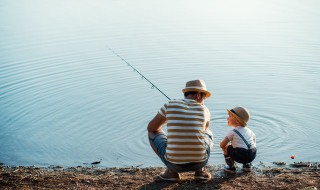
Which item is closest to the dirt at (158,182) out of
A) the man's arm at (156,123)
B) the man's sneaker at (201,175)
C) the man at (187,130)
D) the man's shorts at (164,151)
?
the man's sneaker at (201,175)

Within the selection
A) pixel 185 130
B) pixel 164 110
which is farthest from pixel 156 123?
pixel 185 130

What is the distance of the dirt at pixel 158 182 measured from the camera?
485 centimetres

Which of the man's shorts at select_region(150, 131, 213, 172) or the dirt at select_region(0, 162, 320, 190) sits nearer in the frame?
the man's shorts at select_region(150, 131, 213, 172)

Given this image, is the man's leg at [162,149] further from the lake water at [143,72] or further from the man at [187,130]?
the lake water at [143,72]

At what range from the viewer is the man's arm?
187 inches

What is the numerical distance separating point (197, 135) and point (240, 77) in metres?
6.03

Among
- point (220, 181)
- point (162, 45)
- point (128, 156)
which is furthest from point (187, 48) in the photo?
point (220, 181)

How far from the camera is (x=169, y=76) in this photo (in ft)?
34.6

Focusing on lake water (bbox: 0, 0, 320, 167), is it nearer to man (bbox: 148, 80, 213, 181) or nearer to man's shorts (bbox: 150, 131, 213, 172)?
man's shorts (bbox: 150, 131, 213, 172)

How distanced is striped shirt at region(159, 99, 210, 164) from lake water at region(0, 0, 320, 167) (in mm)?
1925

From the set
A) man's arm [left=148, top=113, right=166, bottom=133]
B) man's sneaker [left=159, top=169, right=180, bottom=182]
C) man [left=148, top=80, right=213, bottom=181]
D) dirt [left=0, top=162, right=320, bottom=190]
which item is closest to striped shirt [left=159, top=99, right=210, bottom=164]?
man [left=148, top=80, right=213, bottom=181]

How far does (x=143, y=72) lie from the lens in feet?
36.3

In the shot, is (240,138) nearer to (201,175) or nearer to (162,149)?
(201,175)

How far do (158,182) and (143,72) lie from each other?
6.30 m
